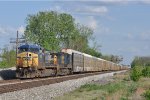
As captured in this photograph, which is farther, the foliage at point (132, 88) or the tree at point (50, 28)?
the tree at point (50, 28)

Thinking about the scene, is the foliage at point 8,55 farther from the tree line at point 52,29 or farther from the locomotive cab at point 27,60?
the locomotive cab at point 27,60

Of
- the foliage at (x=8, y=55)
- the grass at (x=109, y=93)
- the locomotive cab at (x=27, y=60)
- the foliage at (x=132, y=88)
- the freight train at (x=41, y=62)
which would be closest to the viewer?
the grass at (x=109, y=93)

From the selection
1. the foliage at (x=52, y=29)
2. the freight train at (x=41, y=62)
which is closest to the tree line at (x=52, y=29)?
the foliage at (x=52, y=29)

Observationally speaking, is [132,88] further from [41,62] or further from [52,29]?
[52,29]

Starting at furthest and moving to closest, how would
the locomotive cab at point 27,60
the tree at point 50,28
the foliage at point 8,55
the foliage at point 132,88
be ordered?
1. the tree at point 50,28
2. the foliage at point 8,55
3. the locomotive cab at point 27,60
4. the foliage at point 132,88

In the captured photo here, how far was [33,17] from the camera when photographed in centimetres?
10919

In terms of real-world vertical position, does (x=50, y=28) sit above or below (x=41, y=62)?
above

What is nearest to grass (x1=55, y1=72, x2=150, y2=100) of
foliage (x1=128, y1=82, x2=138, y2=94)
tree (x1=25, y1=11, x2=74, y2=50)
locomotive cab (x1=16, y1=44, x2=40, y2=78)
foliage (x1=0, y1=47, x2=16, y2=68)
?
foliage (x1=128, y1=82, x2=138, y2=94)

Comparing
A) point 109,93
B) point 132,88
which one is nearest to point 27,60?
point 132,88

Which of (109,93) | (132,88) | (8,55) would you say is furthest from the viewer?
(8,55)

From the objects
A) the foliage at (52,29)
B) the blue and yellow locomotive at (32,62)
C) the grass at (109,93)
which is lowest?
the grass at (109,93)

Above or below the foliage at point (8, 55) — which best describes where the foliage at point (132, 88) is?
below

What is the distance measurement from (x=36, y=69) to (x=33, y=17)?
226 feet

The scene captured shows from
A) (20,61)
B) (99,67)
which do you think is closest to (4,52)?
(99,67)
